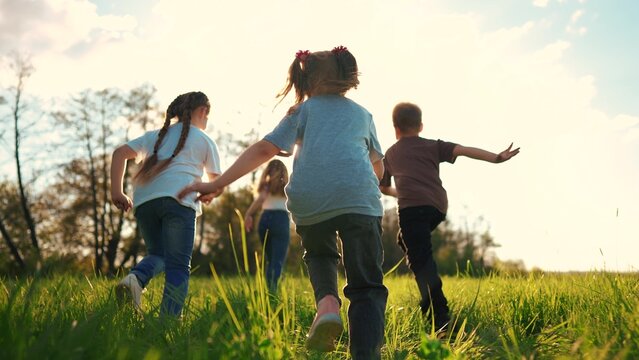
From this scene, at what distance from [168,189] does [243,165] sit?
1608 millimetres

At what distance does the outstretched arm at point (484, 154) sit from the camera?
478 cm

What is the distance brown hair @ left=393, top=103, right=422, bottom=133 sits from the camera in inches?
208

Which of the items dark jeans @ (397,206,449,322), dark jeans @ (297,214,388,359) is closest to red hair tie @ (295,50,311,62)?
dark jeans @ (297,214,388,359)

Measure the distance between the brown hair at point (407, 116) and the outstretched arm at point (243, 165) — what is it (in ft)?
6.83

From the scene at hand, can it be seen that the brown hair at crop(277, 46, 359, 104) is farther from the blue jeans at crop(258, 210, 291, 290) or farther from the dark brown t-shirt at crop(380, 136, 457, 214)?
the blue jeans at crop(258, 210, 291, 290)

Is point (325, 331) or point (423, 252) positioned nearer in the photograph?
point (325, 331)

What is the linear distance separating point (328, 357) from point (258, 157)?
1.33 m

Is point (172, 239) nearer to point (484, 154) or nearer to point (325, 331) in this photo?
point (325, 331)

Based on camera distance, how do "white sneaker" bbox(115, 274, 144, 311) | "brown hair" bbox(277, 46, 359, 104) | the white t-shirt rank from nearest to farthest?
"brown hair" bbox(277, 46, 359, 104)
"white sneaker" bbox(115, 274, 144, 311)
the white t-shirt

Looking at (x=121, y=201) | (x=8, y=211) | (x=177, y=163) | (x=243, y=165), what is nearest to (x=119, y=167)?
(x=121, y=201)

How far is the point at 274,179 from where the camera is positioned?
862cm

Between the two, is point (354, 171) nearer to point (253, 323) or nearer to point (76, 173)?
point (253, 323)

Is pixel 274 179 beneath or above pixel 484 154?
above

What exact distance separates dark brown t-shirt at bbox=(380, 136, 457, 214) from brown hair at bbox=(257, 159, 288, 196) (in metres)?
3.45
